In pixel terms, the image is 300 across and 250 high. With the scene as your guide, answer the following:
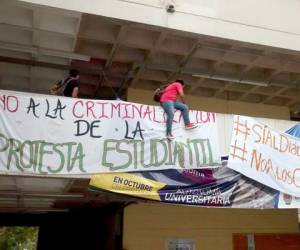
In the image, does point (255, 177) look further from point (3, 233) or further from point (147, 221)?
point (3, 233)

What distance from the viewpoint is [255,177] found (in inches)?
312

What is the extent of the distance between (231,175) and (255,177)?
480mm

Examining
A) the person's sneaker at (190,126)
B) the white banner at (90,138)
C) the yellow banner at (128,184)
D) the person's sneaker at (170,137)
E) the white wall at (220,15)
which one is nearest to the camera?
the white banner at (90,138)

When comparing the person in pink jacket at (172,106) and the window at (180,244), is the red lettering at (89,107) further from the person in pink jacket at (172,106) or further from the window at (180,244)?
the window at (180,244)

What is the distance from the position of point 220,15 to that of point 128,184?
4330mm

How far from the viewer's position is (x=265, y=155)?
8.12 m

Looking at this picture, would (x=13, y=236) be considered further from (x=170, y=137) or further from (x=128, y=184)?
(x=128, y=184)

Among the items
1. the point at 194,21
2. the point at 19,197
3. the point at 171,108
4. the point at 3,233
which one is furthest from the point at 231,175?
the point at 3,233

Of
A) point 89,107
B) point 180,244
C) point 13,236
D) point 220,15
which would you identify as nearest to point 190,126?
point 89,107

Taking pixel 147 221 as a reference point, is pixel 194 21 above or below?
above

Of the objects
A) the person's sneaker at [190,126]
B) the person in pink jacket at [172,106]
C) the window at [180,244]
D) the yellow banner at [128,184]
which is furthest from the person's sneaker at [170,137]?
the window at [180,244]

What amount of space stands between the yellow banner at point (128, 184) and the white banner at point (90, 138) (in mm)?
131

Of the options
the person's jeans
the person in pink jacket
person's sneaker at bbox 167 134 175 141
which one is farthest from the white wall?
person's sneaker at bbox 167 134 175 141

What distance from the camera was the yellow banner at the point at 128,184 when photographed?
668 centimetres
